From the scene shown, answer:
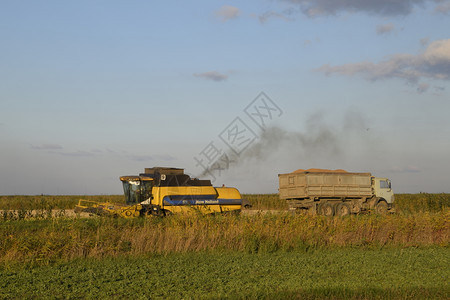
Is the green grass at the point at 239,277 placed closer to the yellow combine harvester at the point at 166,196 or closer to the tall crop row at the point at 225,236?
the tall crop row at the point at 225,236

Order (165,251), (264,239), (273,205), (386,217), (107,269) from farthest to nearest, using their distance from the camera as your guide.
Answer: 1. (273,205)
2. (386,217)
3. (264,239)
4. (165,251)
5. (107,269)

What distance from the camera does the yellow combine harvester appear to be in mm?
25359

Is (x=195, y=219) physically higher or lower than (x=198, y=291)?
higher

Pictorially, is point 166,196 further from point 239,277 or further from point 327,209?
point 239,277

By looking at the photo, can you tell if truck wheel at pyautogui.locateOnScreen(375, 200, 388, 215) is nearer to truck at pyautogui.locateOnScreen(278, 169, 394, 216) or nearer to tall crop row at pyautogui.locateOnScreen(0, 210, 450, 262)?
truck at pyautogui.locateOnScreen(278, 169, 394, 216)

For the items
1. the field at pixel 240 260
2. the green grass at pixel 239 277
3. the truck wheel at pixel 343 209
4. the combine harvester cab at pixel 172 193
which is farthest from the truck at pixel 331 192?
the green grass at pixel 239 277

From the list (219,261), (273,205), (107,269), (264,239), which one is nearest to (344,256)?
(264,239)

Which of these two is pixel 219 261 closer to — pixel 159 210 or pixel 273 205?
pixel 159 210

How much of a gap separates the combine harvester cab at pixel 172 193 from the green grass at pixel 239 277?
1140cm

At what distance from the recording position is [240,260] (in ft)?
43.9

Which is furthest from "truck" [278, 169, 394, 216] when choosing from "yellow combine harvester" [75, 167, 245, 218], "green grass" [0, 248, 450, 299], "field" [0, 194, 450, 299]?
"green grass" [0, 248, 450, 299]

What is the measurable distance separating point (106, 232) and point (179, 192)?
1084cm

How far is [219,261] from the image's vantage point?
1315 cm

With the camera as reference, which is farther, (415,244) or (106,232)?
(415,244)
